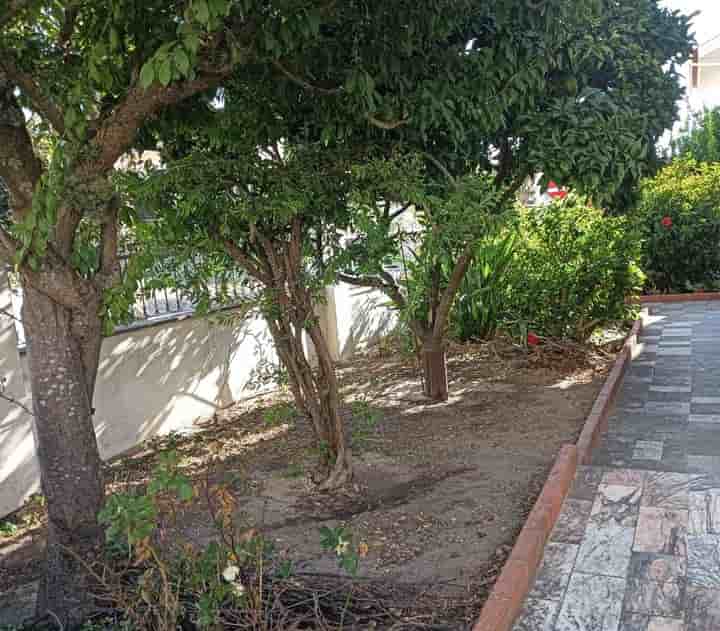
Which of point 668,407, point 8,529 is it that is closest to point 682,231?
point 668,407

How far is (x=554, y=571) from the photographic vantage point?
3453mm

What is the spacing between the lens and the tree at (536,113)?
3.67m

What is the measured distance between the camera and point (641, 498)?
13.8 feet

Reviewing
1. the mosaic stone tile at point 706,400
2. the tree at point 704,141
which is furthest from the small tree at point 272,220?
the tree at point 704,141

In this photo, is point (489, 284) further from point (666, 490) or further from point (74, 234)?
point (74, 234)

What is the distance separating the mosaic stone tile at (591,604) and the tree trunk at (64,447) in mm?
Answer: 1991

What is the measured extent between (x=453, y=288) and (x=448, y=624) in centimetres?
354

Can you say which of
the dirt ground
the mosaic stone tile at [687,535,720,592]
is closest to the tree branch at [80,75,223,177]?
the dirt ground

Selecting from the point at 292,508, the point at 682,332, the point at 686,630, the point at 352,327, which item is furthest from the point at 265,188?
the point at 682,332

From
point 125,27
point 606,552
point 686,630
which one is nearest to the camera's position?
point 686,630

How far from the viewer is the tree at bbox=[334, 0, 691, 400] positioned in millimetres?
3668

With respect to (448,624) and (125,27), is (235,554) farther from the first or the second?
(125,27)

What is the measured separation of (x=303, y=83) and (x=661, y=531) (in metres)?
2.95

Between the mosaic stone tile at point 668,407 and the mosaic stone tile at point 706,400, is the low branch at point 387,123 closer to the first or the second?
the mosaic stone tile at point 668,407
